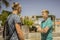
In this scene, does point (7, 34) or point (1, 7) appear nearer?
point (7, 34)

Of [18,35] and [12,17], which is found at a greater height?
[12,17]

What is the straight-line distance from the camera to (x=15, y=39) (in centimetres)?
359

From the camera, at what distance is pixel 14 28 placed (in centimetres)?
357

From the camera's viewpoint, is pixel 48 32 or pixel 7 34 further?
pixel 48 32

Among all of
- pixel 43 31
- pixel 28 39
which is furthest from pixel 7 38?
pixel 28 39

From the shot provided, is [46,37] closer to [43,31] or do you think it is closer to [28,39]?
[43,31]

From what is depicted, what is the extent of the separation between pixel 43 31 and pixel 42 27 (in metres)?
0.17

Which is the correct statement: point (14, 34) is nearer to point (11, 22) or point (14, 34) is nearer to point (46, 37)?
point (11, 22)

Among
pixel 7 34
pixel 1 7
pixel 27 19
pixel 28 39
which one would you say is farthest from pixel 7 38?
pixel 1 7

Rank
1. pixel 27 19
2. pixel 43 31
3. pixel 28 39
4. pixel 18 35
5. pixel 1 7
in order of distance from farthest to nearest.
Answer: pixel 1 7 → pixel 27 19 → pixel 28 39 → pixel 43 31 → pixel 18 35

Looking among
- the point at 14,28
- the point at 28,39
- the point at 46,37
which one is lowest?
the point at 28,39

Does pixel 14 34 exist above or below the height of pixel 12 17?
below

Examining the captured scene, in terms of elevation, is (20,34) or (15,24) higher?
(15,24)

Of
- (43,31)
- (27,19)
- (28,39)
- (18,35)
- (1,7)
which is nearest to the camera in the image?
(18,35)
